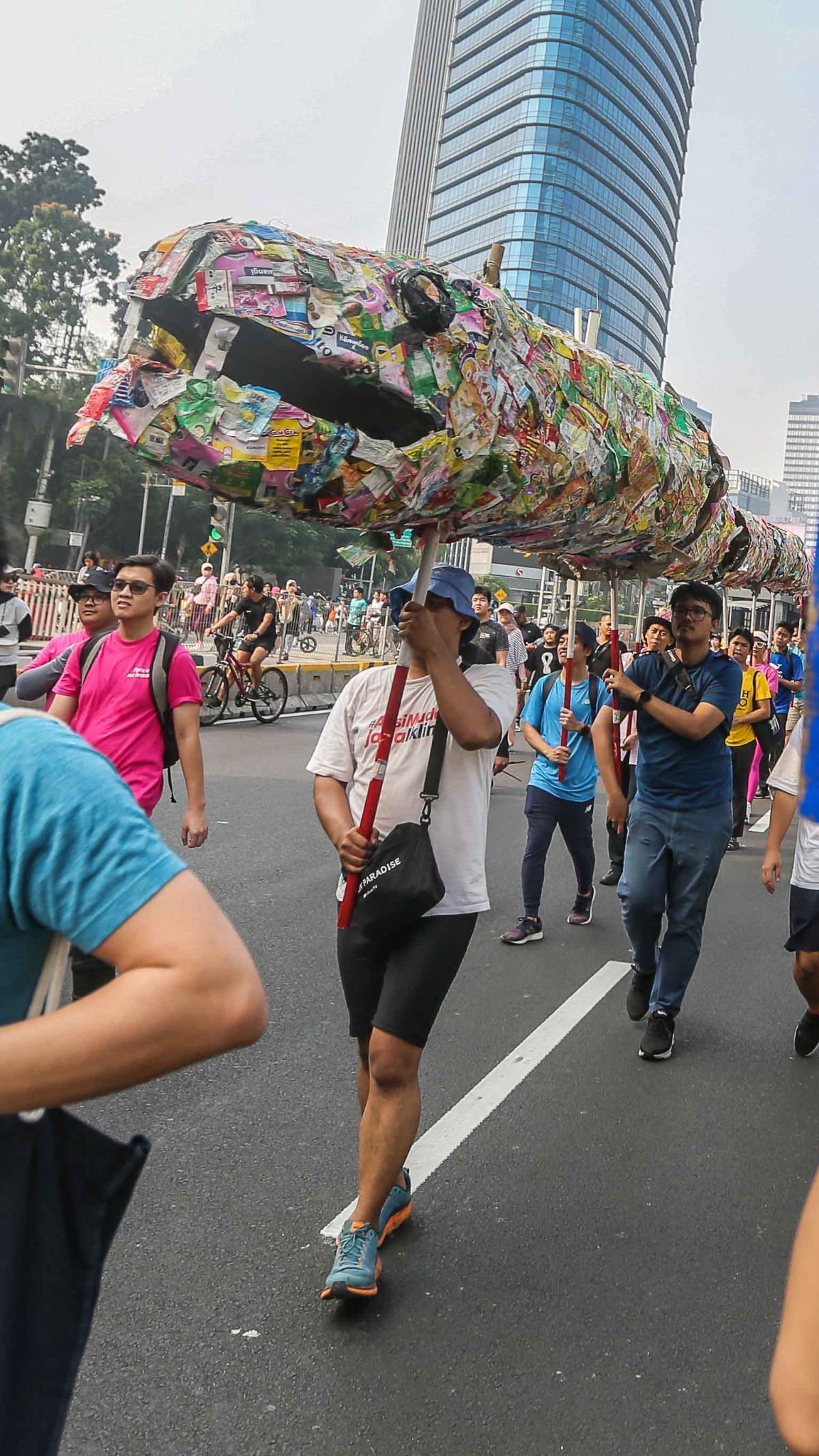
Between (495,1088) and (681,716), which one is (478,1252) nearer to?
(495,1088)

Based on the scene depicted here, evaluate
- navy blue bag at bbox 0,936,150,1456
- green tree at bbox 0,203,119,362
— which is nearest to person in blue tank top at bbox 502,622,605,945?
navy blue bag at bbox 0,936,150,1456

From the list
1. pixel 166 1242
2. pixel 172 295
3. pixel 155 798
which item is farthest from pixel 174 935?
pixel 155 798

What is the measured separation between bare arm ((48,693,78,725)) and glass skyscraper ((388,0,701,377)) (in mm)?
101566

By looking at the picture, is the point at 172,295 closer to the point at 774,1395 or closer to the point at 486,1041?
the point at 774,1395

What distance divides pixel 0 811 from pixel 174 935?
220mm

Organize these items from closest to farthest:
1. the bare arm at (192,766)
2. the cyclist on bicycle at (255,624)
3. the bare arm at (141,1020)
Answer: the bare arm at (141,1020), the bare arm at (192,766), the cyclist on bicycle at (255,624)

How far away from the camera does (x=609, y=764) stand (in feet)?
18.2

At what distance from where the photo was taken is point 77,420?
2.92 meters

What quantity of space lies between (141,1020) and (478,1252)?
8.37 feet

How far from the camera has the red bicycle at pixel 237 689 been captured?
49.8ft

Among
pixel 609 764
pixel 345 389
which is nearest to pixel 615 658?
pixel 609 764

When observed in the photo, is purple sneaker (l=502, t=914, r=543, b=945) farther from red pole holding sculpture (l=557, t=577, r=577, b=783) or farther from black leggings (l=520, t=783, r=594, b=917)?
red pole holding sculpture (l=557, t=577, r=577, b=783)

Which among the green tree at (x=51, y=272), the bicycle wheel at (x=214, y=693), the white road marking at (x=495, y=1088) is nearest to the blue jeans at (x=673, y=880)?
the white road marking at (x=495, y=1088)

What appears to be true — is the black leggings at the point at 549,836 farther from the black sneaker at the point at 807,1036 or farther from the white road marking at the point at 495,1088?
the black sneaker at the point at 807,1036
